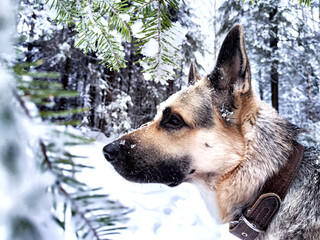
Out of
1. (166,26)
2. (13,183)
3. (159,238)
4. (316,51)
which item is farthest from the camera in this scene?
(316,51)

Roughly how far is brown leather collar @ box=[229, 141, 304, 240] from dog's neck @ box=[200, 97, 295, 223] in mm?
74

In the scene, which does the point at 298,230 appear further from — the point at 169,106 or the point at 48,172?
the point at 48,172

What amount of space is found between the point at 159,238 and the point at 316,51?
11.6 m

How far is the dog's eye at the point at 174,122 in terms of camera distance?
94.7 inches

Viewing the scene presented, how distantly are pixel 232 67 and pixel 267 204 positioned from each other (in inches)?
54.9

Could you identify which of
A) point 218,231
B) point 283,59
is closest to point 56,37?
point 218,231

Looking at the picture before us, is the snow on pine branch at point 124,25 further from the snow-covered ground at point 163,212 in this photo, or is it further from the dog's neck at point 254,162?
the snow-covered ground at point 163,212

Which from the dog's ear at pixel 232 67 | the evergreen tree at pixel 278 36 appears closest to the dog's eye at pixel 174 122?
the dog's ear at pixel 232 67

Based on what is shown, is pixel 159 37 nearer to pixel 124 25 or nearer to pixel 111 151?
pixel 124 25

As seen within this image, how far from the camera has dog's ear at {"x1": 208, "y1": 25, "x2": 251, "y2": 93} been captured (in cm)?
214

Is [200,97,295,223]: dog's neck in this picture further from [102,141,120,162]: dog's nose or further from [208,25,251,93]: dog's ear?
[102,141,120,162]: dog's nose

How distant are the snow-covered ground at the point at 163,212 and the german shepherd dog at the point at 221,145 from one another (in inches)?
35.8

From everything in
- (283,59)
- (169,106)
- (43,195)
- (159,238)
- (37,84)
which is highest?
(37,84)

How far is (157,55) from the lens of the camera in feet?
4.36
